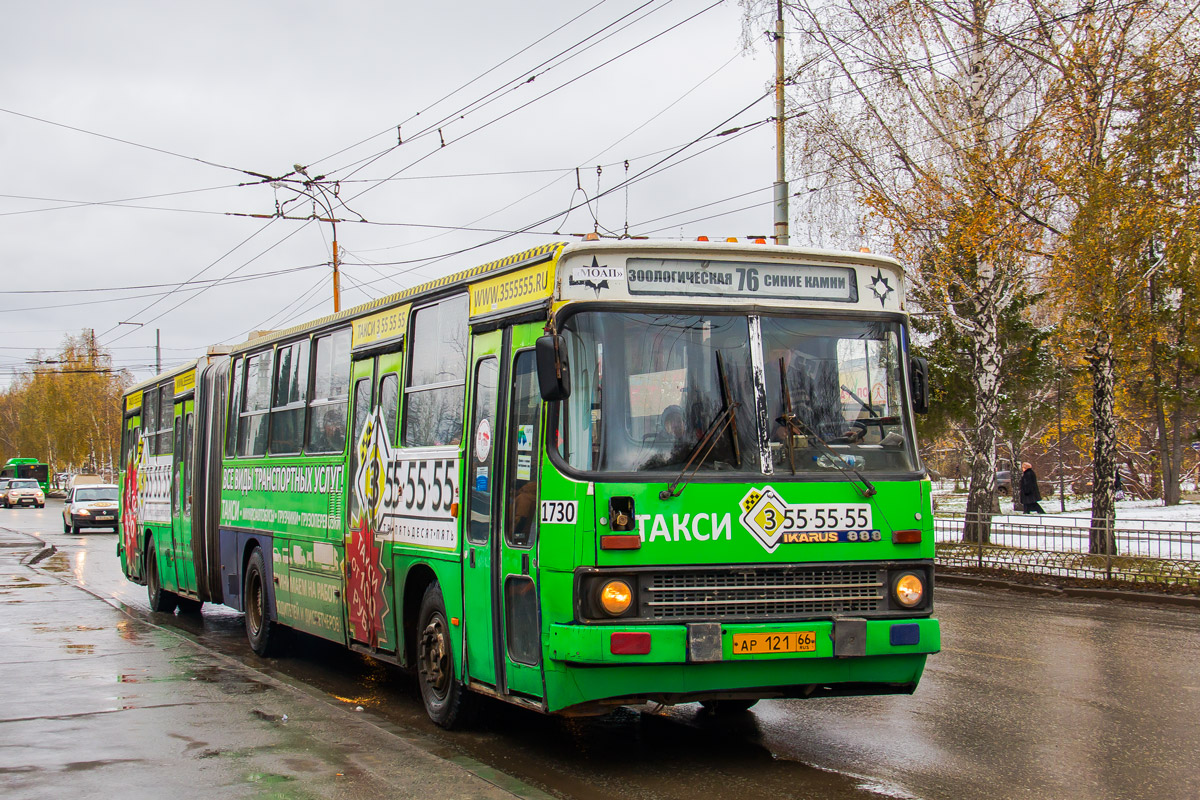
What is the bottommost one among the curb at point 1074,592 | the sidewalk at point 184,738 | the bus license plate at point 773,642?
the curb at point 1074,592

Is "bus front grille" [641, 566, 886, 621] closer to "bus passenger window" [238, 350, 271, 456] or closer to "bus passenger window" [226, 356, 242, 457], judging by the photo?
"bus passenger window" [238, 350, 271, 456]

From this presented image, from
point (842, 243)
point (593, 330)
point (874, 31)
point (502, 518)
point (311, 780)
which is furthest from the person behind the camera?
point (842, 243)

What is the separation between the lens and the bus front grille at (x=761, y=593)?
22.7ft

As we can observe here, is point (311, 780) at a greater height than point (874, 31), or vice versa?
point (874, 31)

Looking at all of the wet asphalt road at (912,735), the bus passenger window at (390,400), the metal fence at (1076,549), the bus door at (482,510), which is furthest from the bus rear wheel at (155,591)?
the metal fence at (1076,549)

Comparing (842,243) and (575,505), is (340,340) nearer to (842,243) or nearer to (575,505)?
(575,505)

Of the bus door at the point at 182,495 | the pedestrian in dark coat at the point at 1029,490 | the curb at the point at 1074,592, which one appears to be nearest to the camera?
the bus door at the point at 182,495

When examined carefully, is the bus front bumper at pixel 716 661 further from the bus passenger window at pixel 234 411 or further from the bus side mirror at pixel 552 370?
the bus passenger window at pixel 234 411

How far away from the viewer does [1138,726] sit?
27.6 feet

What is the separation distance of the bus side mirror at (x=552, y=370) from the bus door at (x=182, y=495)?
9.65 m

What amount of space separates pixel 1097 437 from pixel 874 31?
34.1 ft

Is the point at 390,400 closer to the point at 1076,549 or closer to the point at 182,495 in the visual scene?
the point at 182,495

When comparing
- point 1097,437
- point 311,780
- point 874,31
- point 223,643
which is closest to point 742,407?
point 311,780

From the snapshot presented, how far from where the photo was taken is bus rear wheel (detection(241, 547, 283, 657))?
1255 cm
